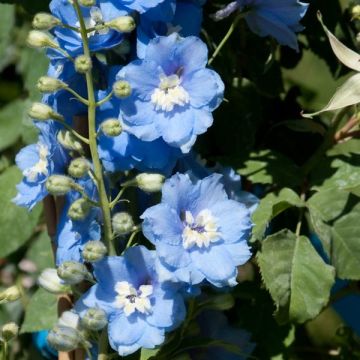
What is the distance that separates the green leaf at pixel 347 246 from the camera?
3.99 feet

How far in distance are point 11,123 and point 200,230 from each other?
67cm

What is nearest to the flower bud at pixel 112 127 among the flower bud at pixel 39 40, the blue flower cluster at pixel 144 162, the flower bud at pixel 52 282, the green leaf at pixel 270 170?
the blue flower cluster at pixel 144 162

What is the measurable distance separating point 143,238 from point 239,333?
0.75 ft

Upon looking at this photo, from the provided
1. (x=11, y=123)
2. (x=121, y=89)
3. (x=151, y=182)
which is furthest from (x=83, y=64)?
(x=11, y=123)

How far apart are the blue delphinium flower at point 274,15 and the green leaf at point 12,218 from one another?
1.51ft

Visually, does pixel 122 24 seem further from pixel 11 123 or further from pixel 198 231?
pixel 11 123

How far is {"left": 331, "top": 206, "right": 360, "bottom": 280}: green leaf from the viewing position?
1215mm

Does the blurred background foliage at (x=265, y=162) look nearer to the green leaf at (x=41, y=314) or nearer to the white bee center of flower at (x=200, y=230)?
the green leaf at (x=41, y=314)

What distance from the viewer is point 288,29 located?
1195 mm

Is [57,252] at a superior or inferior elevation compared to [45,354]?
superior

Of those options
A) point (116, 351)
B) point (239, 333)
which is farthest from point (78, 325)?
point (239, 333)

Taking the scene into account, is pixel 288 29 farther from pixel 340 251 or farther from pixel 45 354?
pixel 45 354

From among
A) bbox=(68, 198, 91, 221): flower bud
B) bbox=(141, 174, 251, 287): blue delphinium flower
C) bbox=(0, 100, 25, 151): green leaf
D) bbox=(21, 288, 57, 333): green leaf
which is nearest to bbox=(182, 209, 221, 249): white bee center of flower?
bbox=(141, 174, 251, 287): blue delphinium flower

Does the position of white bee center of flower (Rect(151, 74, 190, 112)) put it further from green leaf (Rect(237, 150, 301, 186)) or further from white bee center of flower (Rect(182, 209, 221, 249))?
green leaf (Rect(237, 150, 301, 186))
